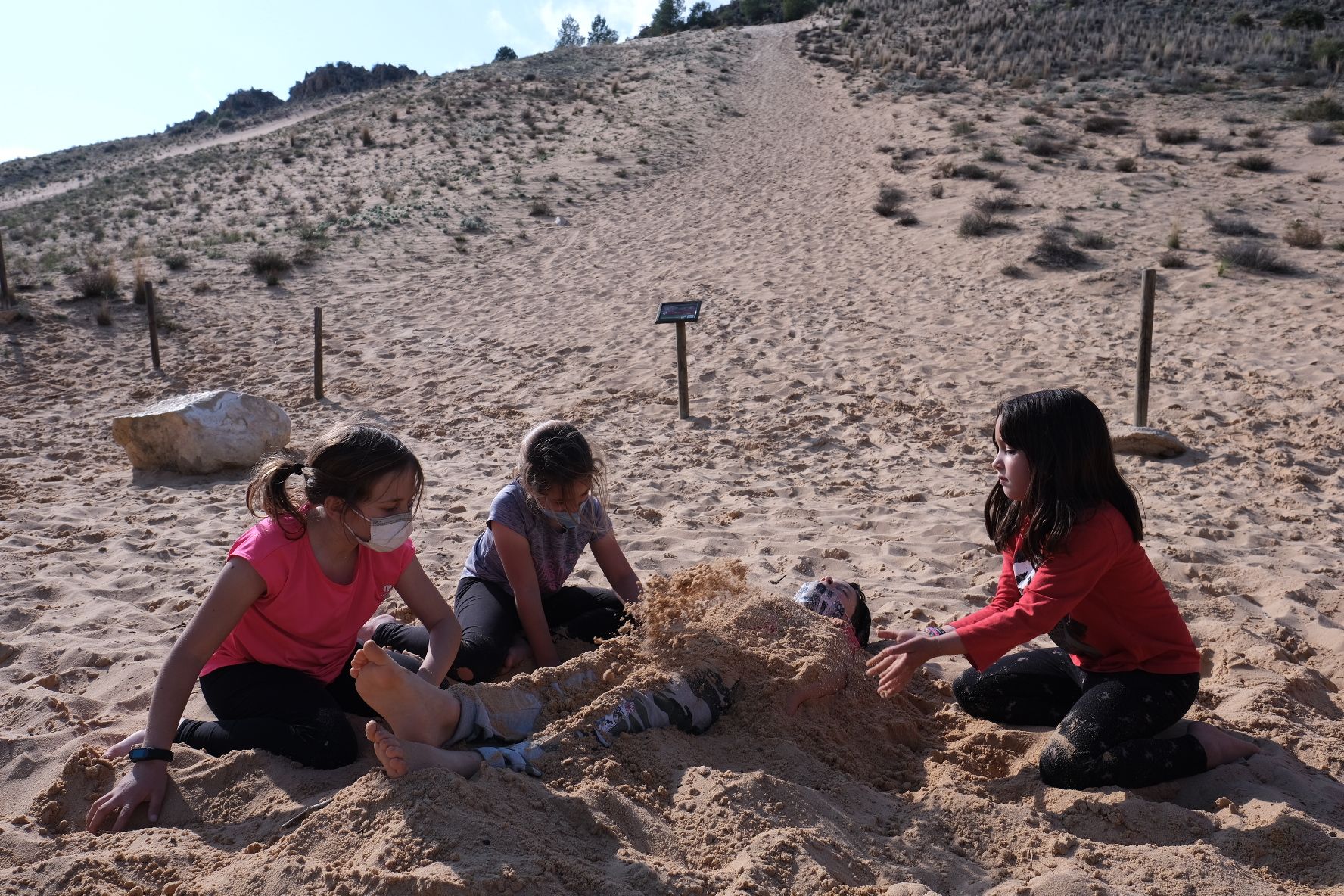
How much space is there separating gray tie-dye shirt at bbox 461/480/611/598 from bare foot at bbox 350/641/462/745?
950mm

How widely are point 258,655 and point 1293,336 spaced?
8.65 metres

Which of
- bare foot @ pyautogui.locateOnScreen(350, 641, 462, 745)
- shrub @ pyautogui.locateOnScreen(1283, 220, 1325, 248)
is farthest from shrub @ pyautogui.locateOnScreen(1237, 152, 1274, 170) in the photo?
bare foot @ pyautogui.locateOnScreen(350, 641, 462, 745)

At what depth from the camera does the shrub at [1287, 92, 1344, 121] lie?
55.3ft

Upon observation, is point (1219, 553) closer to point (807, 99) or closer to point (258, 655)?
point (258, 655)

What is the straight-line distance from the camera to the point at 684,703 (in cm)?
285

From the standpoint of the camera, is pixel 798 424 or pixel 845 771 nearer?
pixel 845 771

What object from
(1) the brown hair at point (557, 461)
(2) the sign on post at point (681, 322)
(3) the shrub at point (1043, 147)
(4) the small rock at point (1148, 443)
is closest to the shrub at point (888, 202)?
(3) the shrub at point (1043, 147)

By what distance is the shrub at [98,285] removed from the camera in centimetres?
1290

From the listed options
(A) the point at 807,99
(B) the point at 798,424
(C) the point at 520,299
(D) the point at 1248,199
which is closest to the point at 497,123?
(A) the point at 807,99

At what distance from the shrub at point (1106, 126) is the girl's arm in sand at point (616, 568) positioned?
18.1 meters

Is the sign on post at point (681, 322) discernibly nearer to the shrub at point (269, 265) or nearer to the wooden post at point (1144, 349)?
the wooden post at point (1144, 349)

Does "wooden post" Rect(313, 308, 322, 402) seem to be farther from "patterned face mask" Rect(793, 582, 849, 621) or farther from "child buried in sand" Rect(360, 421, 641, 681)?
"patterned face mask" Rect(793, 582, 849, 621)

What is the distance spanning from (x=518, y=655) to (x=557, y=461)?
0.79m

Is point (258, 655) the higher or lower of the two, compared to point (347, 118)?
lower
